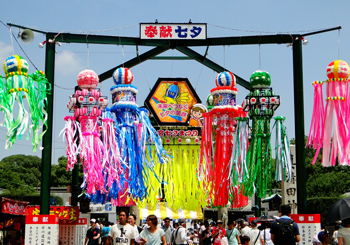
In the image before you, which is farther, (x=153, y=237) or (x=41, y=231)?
(x=41, y=231)

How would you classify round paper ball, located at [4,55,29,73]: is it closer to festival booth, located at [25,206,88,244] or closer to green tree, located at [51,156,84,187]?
festival booth, located at [25,206,88,244]

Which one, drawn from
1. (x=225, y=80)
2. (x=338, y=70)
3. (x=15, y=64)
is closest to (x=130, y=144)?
(x=225, y=80)

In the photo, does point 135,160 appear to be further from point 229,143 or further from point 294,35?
point 294,35

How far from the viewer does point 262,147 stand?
37.7 ft

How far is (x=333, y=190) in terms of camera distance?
37156mm

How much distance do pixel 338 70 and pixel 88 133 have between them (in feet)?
17.6

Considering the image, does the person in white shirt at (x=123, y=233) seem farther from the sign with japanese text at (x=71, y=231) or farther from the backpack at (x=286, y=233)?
the sign with japanese text at (x=71, y=231)

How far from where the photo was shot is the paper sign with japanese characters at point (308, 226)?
10.8 metres

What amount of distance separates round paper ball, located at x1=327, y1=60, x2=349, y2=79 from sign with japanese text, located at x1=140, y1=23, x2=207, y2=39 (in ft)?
10.2

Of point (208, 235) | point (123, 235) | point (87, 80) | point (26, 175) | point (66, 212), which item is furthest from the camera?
point (26, 175)

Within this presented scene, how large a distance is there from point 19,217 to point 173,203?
6.68 metres

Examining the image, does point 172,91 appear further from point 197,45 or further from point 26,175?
point 26,175

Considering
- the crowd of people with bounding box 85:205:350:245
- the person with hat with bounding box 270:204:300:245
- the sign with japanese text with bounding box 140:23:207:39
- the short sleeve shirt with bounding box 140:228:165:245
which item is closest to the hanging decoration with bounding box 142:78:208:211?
the crowd of people with bounding box 85:205:350:245

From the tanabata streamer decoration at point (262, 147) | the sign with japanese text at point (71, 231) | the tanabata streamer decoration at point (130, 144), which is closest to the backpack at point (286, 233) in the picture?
the tanabata streamer decoration at point (262, 147)
